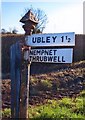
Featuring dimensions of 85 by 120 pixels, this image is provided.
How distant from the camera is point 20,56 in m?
4.78

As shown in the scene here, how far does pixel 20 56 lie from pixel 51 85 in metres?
5.33

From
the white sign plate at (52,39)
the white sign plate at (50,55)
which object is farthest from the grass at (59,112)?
the white sign plate at (52,39)

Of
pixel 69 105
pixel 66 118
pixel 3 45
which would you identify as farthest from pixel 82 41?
pixel 66 118

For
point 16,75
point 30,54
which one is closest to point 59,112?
point 16,75

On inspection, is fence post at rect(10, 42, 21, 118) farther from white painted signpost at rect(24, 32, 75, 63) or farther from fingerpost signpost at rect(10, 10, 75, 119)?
white painted signpost at rect(24, 32, 75, 63)

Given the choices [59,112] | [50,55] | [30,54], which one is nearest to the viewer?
[50,55]

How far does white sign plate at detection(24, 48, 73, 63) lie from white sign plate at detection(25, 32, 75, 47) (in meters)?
0.08

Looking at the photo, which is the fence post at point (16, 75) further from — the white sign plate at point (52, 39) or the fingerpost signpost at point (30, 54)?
the white sign plate at point (52, 39)

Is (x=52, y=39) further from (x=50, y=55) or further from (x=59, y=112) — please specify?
(x=59, y=112)

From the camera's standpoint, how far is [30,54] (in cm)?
468

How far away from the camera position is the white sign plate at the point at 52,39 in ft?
14.3

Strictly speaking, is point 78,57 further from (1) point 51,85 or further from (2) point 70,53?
(2) point 70,53

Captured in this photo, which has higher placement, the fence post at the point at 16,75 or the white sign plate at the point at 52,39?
the white sign plate at the point at 52,39

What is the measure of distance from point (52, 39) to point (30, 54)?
1.25ft
